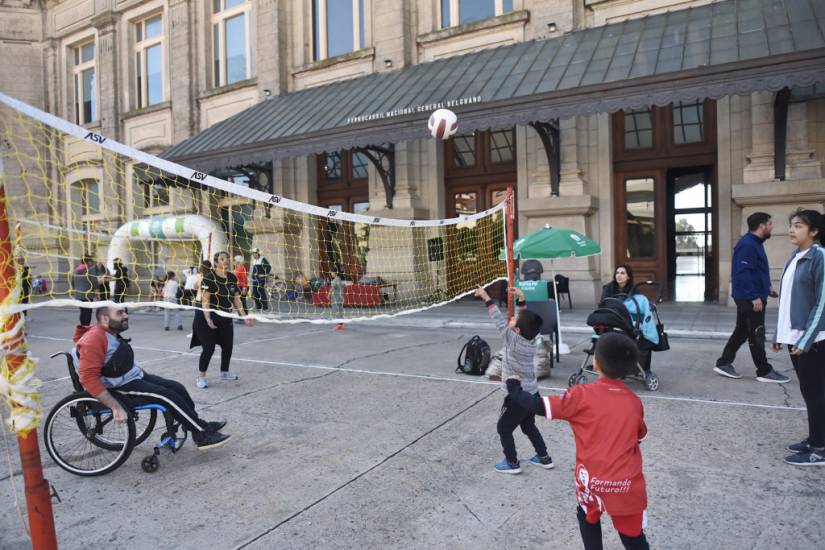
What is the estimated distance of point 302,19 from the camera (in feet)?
62.0

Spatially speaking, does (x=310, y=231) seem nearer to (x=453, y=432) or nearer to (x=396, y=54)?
(x=396, y=54)

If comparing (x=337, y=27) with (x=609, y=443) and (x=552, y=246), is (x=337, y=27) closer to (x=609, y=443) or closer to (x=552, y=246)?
(x=552, y=246)

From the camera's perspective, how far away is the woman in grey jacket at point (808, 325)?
162 inches

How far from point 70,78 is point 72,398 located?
28.5 metres

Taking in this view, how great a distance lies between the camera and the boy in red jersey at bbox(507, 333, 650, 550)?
2.47 meters

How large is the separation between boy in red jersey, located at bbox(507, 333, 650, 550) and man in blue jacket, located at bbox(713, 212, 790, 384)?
4711 mm

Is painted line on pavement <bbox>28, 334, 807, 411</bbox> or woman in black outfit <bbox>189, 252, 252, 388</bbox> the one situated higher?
woman in black outfit <bbox>189, 252, 252, 388</bbox>

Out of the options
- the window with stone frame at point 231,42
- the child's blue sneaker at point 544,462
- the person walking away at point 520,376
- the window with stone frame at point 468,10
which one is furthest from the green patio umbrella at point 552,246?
the window with stone frame at point 231,42

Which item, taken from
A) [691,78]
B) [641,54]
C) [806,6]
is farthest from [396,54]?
[806,6]

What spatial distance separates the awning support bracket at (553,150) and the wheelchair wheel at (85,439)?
448 inches

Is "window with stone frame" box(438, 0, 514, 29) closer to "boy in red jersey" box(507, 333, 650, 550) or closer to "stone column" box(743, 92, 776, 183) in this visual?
"stone column" box(743, 92, 776, 183)

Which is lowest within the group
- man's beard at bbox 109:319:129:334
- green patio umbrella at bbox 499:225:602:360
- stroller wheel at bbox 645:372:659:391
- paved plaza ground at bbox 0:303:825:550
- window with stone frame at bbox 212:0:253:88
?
paved plaza ground at bbox 0:303:825:550

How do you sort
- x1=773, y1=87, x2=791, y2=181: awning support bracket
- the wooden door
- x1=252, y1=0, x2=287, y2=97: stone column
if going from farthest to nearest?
x1=252, y1=0, x2=287, y2=97: stone column, the wooden door, x1=773, y1=87, x2=791, y2=181: awning support bracket

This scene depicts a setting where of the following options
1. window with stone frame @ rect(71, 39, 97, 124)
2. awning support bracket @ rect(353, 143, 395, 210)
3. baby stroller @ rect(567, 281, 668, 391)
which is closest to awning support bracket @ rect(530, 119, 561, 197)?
awning support bracket @ rect(353, 143, 395, 210)
